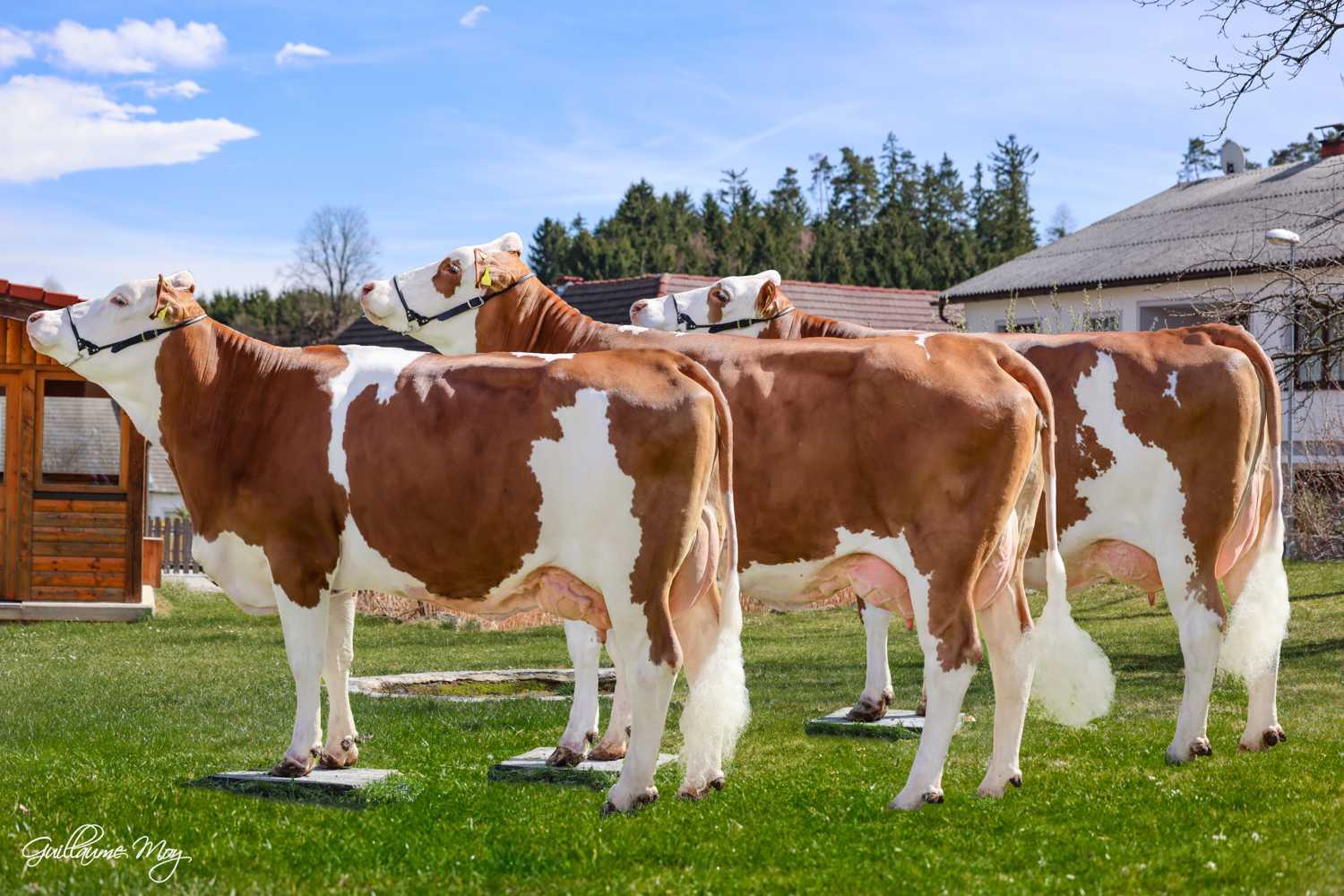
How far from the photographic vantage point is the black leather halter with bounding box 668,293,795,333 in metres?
9.45

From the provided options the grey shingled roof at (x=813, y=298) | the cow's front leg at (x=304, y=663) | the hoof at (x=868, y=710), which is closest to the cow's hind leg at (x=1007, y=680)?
the hoof at (x=868, y=710)

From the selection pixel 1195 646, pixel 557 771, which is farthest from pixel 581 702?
pixel 1195 646

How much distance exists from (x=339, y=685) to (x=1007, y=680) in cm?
334

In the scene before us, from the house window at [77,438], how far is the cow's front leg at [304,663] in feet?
42.4

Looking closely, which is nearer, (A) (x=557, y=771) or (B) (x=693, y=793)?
(B) (x=693, y=793)

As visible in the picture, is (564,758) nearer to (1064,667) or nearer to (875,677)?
(875,677)

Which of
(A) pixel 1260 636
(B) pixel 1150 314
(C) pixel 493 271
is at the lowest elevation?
(A) pixel 1260 636

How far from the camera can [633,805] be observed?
20.2 feet

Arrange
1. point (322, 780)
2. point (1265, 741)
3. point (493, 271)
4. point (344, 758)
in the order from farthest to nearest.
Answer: point (493, 271)
point (1265, 741)
point (344, 758)
point (322, 780)

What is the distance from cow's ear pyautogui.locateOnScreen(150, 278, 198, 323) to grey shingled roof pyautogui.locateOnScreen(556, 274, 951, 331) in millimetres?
23015

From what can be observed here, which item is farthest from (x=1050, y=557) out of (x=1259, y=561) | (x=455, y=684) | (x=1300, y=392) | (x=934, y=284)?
(x=934, y=284)

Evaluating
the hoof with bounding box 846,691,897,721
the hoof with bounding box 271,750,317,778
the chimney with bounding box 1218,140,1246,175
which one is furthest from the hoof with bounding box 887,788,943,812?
the chimney with bounding box 1218,140,1246,175

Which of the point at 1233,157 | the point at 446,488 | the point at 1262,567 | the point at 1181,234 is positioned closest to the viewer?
the point at 446,488

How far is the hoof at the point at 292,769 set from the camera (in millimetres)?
6820
